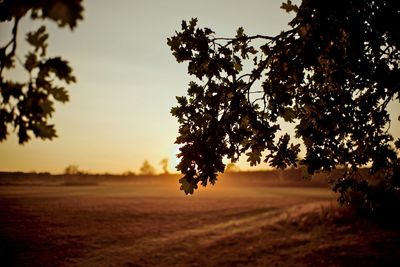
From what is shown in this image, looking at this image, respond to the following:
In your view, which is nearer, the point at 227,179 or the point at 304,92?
the point at 304,92

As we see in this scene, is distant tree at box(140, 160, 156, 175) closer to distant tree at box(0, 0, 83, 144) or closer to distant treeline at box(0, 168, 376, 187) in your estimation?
distant treeline at box(0, 168, 376, 187)

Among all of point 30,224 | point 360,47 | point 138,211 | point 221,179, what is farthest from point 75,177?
point 360,47

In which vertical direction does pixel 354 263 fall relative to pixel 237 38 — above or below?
below

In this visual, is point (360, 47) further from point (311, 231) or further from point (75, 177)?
point (75, 177)

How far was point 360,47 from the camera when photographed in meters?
6.42

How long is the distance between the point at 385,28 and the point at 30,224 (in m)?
24.8

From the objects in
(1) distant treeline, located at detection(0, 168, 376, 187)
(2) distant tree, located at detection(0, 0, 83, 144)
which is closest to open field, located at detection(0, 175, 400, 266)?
(2) distant tree, located at detection(0, 0, 83, 144)

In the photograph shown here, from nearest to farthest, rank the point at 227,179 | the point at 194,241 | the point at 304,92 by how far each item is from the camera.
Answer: the point at 304,92
the point at 194,241
the point at 227,179

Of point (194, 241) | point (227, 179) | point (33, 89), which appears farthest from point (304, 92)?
point (227, 179)

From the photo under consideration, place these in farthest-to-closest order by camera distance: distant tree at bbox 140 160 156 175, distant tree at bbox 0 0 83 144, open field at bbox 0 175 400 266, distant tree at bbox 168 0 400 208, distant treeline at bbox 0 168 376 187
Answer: distant tree at bbox 140 160 156 175 → distant treeline at bbox 0 168 376 187 → open field at bbox 0 175 400 266 → distant tree at bbox 168 0 400 208 → distant tree at bbox 0 0 83 144

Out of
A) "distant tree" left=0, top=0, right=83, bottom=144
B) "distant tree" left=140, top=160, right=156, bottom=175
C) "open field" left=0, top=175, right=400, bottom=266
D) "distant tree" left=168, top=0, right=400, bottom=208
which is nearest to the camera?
"distant tree" left=0, top=0, right=83, bottom=144

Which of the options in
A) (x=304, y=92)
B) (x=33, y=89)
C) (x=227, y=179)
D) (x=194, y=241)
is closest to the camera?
(x=33, y=89)

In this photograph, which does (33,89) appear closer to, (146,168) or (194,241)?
(194,241)

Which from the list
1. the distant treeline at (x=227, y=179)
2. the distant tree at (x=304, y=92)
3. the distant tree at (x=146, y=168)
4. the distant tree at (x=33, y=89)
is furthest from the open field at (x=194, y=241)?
the distant tree at (x=146, y=168)
